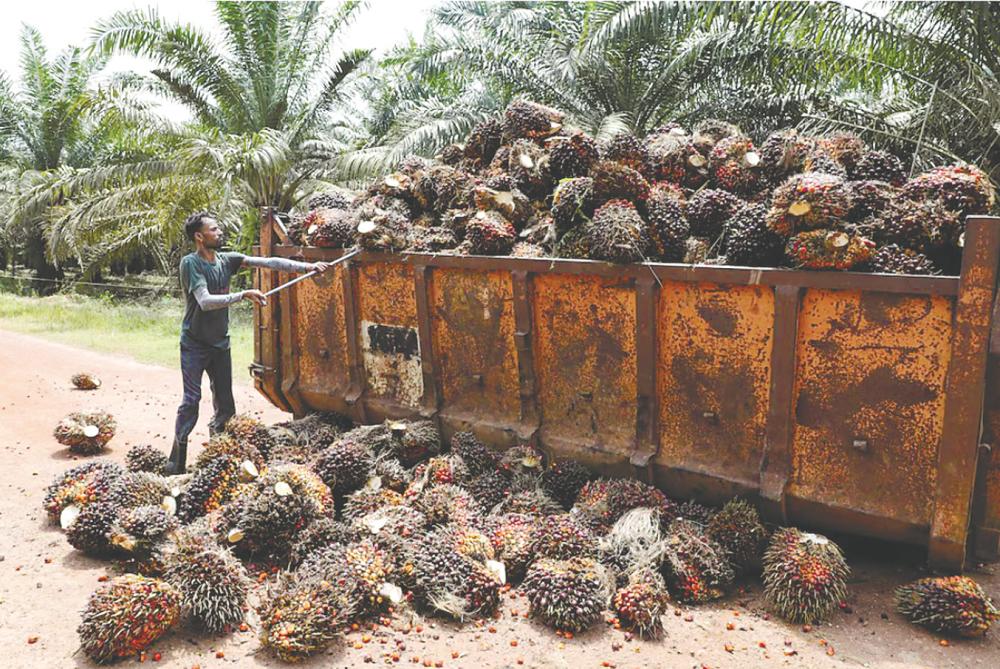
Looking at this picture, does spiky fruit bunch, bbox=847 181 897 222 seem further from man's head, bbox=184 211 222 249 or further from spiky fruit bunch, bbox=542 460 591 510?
man's head, bbox=184 211 222 249

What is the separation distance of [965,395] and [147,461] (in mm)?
4791

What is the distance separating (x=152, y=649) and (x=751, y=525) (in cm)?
278

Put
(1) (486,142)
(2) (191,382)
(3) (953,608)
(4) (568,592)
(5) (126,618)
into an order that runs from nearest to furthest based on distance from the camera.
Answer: (5) (126,618)
(3) (953,608)
(4) (568,592)
(2) (191,382)
(1) (486,142)

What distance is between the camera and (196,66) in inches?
541

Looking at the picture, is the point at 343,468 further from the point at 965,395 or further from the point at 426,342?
the point at 965,395

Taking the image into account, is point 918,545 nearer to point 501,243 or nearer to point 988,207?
point 988,207

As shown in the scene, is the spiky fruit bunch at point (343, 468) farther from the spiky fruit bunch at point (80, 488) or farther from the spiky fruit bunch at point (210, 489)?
the spiky fruit bunch at point (80, 488)

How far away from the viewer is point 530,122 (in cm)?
562

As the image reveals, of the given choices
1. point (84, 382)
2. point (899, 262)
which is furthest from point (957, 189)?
point (84, 382)

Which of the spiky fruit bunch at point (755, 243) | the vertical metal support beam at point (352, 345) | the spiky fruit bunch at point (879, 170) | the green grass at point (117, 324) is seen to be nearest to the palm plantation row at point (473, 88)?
the green grass at point (117, 324)

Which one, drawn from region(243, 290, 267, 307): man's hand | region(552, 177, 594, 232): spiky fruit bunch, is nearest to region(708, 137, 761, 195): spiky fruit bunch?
region(552, 177, 594, 232): spiky fruit bunch

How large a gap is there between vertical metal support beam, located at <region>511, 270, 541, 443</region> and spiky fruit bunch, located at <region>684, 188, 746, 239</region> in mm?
999

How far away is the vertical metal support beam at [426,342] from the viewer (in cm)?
494

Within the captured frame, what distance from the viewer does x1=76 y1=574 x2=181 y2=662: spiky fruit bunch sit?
10.2ft
